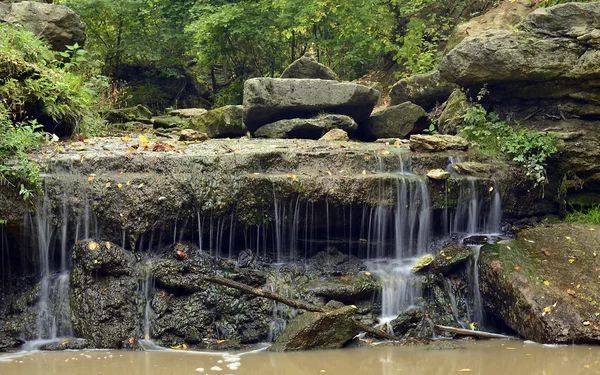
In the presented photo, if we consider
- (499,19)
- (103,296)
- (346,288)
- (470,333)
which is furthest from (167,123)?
(470,333)

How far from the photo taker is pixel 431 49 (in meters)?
16.6

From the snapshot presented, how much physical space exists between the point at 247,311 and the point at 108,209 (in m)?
2.21

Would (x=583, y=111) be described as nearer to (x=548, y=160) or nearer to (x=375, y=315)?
(x=548, y=160)

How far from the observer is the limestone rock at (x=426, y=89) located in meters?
13.0

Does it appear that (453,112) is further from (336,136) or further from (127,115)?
(127,115)

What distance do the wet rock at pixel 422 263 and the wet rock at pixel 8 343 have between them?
16.6 feet

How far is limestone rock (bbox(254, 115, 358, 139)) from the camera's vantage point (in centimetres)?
1178

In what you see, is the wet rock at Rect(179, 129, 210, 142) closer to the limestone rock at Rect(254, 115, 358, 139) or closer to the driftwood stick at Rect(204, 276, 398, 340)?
the limestone rock at Rect(254, 115, 358, 139)

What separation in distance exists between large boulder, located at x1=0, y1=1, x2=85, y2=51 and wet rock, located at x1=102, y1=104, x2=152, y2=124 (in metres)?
1.89

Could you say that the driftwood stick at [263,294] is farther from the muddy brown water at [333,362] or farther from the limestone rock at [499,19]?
the limestone rock at [499,19]

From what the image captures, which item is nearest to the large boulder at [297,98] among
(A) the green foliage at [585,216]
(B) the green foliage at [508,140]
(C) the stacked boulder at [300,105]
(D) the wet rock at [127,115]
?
(C) the stacked boulder at [300,105]

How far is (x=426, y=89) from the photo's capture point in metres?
13.1

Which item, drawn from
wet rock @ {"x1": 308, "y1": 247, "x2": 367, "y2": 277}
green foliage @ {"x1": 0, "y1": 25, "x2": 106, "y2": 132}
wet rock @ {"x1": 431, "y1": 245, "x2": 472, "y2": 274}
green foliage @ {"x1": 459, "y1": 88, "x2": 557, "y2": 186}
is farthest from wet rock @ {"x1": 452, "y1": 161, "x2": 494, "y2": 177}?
green foliage @ {"x1": 0, "y1": 25, "x2": 106, "y2": 132}

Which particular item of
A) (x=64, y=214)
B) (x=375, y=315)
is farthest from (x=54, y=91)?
(x=375, y=315)
